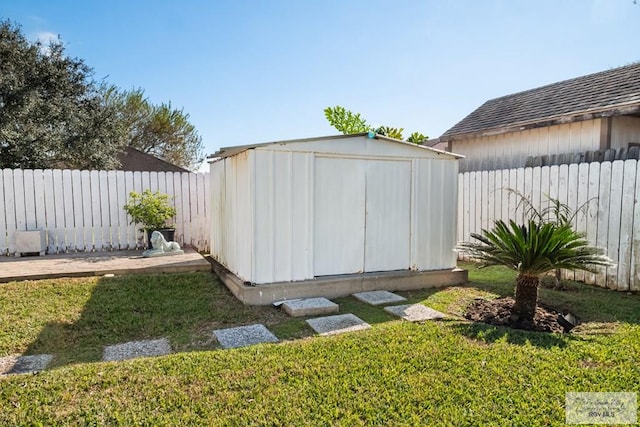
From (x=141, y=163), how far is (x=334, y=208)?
14.9m

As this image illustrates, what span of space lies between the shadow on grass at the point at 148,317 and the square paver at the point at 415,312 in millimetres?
1238

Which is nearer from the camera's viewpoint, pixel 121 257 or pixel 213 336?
pixel 213 336

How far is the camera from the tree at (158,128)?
19125 millimetres

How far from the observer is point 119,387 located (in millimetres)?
2684

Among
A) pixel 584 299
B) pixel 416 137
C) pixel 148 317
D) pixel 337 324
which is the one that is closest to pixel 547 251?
pixel 584 299

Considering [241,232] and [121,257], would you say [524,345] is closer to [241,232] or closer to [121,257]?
[241,232]

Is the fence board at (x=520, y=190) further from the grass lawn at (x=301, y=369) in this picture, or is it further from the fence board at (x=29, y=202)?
the fence board at (x=29, y=202)

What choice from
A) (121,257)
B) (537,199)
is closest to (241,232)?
(121,257)

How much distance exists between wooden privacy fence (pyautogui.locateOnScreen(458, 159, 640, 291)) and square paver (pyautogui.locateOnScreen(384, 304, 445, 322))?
2388 millimetres

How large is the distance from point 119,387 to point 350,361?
5.65ft

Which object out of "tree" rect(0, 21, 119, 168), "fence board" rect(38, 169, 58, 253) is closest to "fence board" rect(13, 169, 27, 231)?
"fence board" rect(38, 169, 58, 253)

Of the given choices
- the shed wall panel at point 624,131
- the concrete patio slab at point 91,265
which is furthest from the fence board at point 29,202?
the shed wall panel at point 624,131

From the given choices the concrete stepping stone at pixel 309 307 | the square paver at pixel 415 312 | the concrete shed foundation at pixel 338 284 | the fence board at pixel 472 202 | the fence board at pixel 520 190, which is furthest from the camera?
the fence board at pixel 472 202

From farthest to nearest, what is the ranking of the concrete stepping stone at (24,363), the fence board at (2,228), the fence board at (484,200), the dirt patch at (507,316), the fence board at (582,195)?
the fence board at (484,200) < the fence board at (2,228) < the fence board at (582,195) < the dirt patch at (507,316) < the concrete stepping stone at (24,363)
